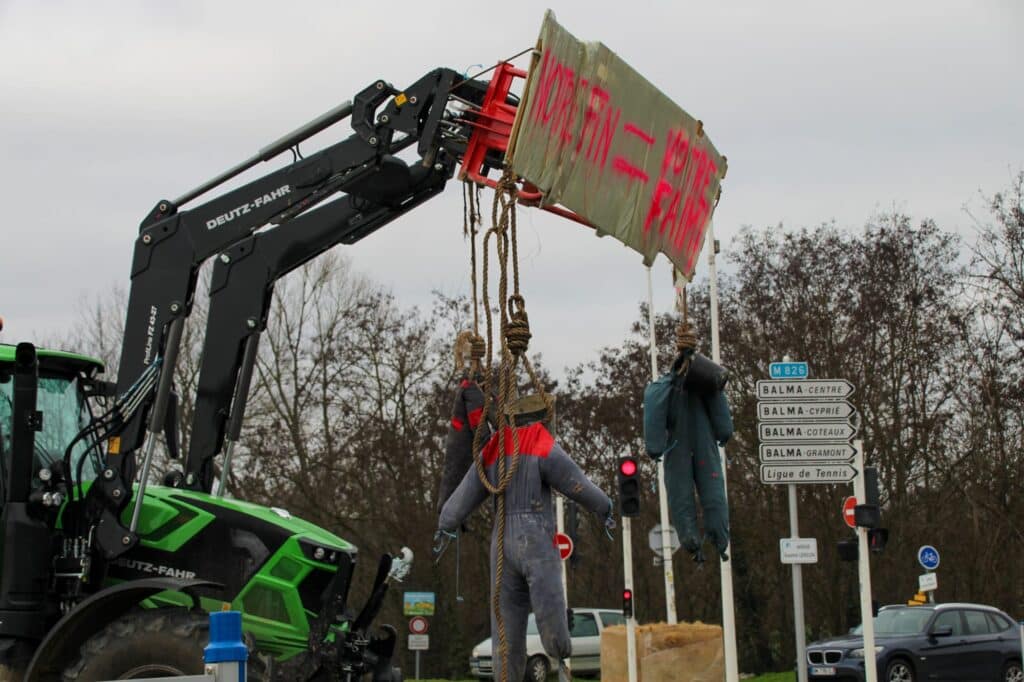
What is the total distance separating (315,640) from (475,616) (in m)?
30.4

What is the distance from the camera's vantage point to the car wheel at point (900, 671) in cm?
2288

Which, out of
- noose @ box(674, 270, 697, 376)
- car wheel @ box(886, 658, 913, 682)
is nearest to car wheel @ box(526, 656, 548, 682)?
car wheel @ box(886, 658, 913, 682)

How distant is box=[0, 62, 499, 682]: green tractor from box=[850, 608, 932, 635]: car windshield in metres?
14.6

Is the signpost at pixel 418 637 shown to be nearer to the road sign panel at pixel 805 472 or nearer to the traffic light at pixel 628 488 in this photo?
the traffic light at pixel 628 488

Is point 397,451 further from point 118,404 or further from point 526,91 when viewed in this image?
point 526,91

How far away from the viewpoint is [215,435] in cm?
1072

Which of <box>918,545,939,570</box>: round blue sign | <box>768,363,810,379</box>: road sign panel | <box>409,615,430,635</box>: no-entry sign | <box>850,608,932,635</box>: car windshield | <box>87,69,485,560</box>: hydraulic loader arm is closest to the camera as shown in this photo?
<box>87,69,485,560</box>: hydraulic loader arm

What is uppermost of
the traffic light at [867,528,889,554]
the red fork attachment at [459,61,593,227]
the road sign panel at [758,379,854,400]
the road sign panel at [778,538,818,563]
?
the red fork attachment at [459,61,593,227]

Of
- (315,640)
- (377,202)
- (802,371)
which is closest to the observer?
(315,640)

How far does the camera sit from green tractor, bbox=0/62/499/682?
9062mm

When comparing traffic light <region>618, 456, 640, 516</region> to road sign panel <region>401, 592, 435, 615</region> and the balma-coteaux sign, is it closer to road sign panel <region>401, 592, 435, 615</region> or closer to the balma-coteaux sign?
the balma-coteaux sign

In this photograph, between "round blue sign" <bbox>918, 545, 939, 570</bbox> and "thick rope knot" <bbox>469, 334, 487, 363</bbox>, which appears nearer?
"thick rope knot" <bbox>469, 334, 487, 363</bbox>

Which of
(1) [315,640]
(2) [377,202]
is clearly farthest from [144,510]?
(2) [377,202]

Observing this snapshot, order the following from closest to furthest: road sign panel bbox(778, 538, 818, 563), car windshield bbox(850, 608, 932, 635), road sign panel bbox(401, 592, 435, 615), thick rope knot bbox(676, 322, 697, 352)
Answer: thick rope knot bbox(676, 322, 697, 352), road sign panel bbox(778, 538, 818, 563), car windshield bbox(850, 608, 932, 635), road sign panel bbox(401, 592, 435, 615)
